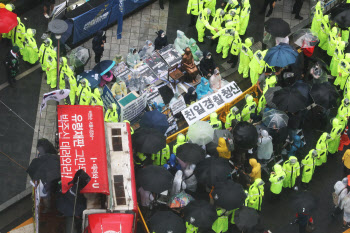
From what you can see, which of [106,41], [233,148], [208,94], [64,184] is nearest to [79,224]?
[64,184]

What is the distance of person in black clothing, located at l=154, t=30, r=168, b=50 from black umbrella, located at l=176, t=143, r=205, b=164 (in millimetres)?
5816

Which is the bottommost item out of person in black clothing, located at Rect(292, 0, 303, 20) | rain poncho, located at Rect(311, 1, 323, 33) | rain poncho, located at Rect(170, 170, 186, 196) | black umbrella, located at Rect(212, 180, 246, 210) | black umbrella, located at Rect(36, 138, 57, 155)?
black umbrella, located at Rect(212, 180, 246, 210)

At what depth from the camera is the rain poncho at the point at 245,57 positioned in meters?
27.8

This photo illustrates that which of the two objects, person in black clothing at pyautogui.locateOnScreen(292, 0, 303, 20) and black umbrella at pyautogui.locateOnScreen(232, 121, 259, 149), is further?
person in black clothing at pyautogui.locateOnScreen(292, 0, 303, 20)

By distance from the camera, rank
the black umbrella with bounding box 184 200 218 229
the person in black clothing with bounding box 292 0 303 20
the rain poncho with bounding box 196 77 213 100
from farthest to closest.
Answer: the person in black clothing with bounding box 292 0 303 20 → the rain poncho with bounding box 196 77 213 100 → the black umbrella with bounding box 184 200 218 229

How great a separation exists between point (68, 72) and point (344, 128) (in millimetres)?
9316

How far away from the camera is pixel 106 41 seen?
3023cm

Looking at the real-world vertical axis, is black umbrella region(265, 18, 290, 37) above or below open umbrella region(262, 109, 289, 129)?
above

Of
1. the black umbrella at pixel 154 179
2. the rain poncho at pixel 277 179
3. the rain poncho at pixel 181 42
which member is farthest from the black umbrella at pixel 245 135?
the rain poncho at pixel 181 42

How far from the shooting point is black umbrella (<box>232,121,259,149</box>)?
24688 mm

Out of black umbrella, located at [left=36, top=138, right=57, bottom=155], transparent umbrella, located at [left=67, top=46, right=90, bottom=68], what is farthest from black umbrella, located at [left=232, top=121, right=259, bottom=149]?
transparent umbrella, located at [left=67, top=46, right=90, bottom=68]

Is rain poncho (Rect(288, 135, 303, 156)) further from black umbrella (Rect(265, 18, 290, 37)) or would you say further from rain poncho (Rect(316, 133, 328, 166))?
black umbrella (Rect(265, 18, 290, 37))

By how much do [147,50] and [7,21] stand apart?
5113 mm

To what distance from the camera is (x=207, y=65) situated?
93.3ft
